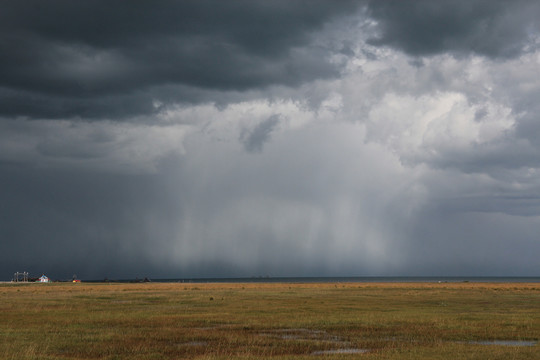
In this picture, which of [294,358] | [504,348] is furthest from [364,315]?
[294,358]

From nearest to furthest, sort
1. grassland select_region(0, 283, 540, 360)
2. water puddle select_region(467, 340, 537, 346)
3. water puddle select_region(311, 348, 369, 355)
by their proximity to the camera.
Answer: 1. grassland select_region(0, 283, 540, 360)
2. water puddle select_region(311, 348, 369, 355)
3. water puddle select_region(467, 340, 537, 346)

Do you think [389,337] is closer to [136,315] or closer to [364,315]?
[364,315]

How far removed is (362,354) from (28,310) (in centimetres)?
3909

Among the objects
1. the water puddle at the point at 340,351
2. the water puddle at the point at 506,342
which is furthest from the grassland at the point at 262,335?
the water puddle at the point at 506,342

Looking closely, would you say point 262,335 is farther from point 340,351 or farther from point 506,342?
point 506,342

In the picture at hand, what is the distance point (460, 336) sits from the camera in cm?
3303

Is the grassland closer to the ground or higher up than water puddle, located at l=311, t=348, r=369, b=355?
higher up

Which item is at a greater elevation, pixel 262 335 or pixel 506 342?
pixel 262 335

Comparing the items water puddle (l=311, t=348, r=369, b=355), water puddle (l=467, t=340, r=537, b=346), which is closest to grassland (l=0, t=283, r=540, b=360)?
water puddle (l=311, t=348, r=369, b=355)

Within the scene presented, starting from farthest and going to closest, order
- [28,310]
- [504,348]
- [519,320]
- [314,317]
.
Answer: [28,310]
[314,317]
[519,320]
[504,348]

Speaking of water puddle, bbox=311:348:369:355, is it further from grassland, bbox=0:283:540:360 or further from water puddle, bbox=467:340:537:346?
water puddle, bbox=467:340:537:346

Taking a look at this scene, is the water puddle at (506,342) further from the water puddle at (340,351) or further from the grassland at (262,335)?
the water puddle at (340,351)

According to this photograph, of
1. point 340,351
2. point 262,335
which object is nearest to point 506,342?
point 340,351

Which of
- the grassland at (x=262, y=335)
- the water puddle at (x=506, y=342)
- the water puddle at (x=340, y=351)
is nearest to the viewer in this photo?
the grassland at (x=262, y=335)
